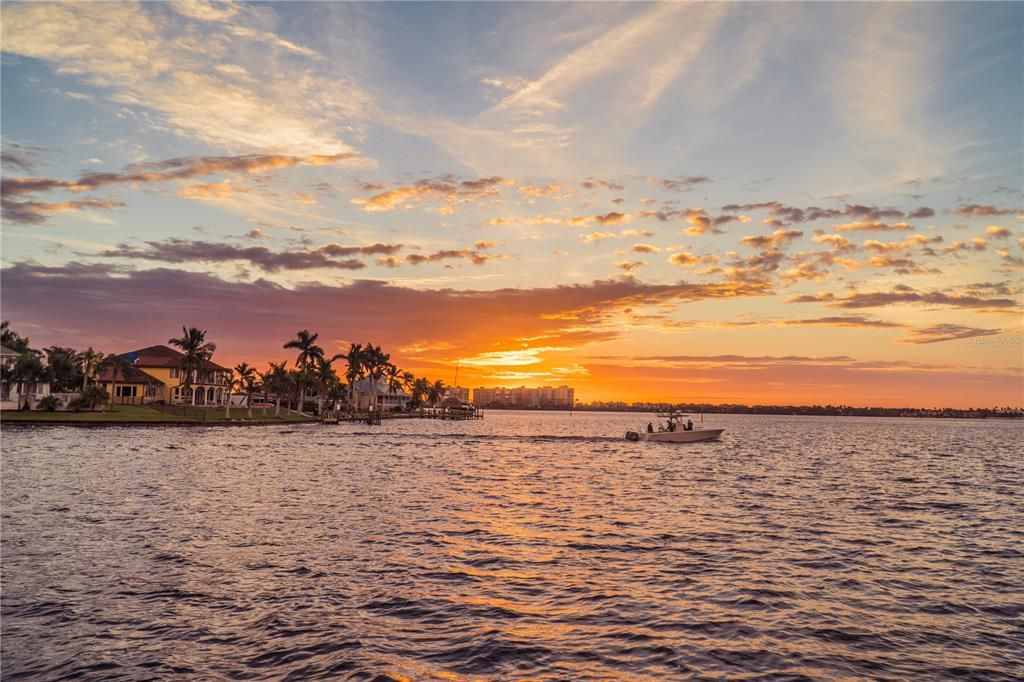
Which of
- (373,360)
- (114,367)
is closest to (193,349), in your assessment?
(114,367)

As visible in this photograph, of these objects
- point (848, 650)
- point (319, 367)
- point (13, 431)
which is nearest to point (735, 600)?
point (848, 650)

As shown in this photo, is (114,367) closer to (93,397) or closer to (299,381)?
(93,397)

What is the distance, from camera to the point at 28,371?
9619 cm

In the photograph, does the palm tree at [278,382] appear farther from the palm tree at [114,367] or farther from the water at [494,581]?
the water at [494,581]

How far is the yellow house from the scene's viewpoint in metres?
132

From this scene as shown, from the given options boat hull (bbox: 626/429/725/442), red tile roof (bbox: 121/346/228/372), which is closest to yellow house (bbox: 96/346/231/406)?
red tile roof (bbox: 121/346/228/372)

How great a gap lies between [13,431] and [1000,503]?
9305cm

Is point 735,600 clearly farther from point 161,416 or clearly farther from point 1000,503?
point 161,416

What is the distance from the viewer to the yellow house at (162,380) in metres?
132

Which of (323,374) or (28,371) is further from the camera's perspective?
(323,374)

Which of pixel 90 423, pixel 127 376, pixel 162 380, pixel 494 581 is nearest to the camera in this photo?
pixel 494 581

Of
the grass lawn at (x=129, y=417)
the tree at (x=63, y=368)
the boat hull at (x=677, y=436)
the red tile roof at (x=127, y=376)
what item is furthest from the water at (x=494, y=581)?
the red tile roof at (x=127, y=376)

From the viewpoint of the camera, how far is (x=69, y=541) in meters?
22.4

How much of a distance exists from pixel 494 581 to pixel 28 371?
105 meters
